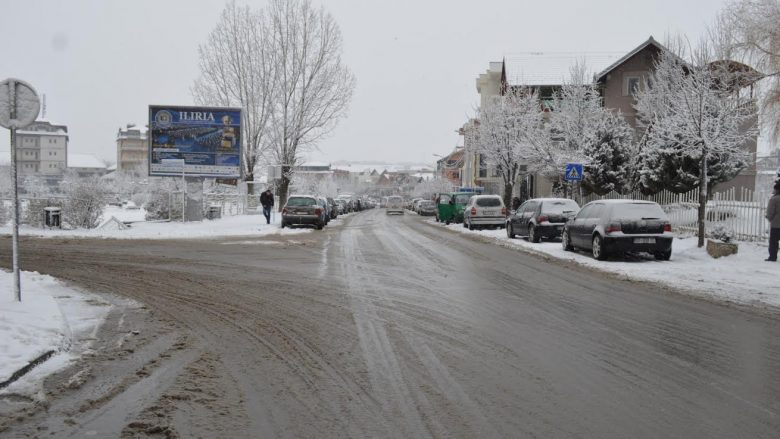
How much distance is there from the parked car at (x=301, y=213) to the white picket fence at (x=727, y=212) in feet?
48.7

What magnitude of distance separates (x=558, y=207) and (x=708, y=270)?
27.3 ft

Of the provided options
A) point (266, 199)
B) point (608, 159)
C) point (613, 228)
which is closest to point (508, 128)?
point (608, 159)

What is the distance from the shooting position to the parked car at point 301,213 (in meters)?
29.9

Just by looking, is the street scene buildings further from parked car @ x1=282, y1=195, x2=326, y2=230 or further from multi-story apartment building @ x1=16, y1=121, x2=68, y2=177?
multi-story apartment building @ x1=16, y1=121, x2=68, y2=177

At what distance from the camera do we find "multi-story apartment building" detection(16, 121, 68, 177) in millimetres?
120181

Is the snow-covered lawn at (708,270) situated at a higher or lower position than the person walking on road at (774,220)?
lower

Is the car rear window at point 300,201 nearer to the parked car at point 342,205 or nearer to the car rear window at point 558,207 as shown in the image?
the car rear window at point 558,207

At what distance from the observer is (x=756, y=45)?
20406 millimetres

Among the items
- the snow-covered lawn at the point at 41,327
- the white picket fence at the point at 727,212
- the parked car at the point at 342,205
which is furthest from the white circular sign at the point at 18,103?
the parked car at the point at 342,205

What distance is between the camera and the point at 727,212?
62.4 feet

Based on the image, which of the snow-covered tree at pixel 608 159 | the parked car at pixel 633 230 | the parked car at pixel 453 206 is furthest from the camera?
the parked car at pixel 453 206

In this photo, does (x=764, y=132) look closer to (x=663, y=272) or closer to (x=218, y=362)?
(x=663, y=272)

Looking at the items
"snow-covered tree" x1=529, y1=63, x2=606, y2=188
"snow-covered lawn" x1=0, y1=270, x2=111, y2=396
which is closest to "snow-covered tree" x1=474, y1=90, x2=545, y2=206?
"snow-covered tree" x1=529, y1=63, x2=606, y2=188

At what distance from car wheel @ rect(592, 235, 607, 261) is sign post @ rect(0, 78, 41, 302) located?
41.3 feet
